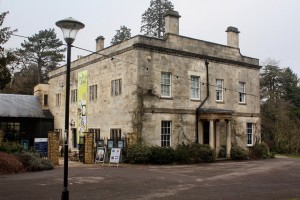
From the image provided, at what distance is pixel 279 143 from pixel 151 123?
834 inches

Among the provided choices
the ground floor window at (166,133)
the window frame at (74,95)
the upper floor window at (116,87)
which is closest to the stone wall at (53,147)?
the upper floor window at (116,87)

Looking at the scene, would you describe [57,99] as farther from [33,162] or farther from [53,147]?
[33,162]

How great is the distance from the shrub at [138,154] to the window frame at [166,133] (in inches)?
95.5

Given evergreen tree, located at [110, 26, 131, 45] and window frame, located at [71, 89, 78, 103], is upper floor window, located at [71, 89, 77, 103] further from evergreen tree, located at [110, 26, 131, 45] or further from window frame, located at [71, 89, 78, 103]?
evergreen tree, located at [110, 26, 131, 45]

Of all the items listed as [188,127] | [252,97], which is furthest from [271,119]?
[188,127]

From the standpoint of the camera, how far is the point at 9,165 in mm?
16953

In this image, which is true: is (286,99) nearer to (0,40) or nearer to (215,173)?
(215,173)

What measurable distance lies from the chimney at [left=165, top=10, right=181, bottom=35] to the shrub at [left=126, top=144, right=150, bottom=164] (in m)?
8.74

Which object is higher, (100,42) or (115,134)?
Answer: (100,42)

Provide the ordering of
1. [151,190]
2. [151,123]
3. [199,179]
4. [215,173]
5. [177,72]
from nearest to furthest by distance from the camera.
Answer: [151,190] → [199,179] → [215,173] → [151,123] → [177,72]

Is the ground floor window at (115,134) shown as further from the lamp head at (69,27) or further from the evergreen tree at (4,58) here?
the lamp head at (69,27)

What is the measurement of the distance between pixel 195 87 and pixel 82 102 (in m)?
10.3

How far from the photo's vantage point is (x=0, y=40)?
1347 centimetres

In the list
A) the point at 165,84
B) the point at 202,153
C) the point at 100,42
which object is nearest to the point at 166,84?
the point at 165,84
